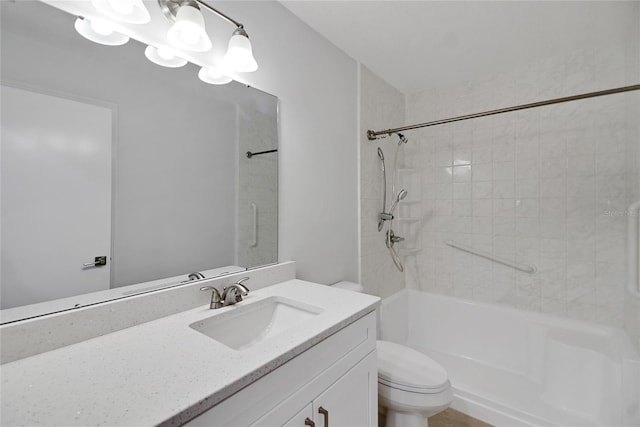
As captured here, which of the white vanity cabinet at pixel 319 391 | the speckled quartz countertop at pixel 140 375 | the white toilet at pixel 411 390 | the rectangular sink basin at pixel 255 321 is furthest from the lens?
the white toilet at pixel 411 390

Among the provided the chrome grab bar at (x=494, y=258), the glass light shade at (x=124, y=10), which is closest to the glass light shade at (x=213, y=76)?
the glass light shade at (x=124, y=10)

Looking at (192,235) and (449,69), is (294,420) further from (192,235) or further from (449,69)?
(449,69)

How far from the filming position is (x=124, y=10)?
0.86 metres

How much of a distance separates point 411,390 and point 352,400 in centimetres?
45

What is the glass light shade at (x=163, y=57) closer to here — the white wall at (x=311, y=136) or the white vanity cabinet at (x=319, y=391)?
the white wall at (x=311, y=136)

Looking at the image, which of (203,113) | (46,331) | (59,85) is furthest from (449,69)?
(46,331)

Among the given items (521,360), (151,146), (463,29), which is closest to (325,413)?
(151,146)

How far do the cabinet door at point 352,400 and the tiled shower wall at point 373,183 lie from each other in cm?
97

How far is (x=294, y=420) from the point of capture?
75 cm

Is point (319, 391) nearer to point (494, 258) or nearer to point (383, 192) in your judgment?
point (383, 192)

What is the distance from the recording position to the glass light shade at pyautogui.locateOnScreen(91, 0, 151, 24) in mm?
846

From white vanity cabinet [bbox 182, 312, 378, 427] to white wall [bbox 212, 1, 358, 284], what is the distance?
0.62 meters

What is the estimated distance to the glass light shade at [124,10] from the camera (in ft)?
2.77

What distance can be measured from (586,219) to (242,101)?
232 cm
